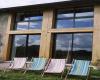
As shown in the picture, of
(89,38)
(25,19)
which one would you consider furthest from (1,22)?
(89,38)

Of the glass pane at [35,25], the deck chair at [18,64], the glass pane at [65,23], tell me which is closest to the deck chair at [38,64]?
the deck chair at [18,64]

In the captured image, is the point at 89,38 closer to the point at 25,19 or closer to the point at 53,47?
the point at 53,47

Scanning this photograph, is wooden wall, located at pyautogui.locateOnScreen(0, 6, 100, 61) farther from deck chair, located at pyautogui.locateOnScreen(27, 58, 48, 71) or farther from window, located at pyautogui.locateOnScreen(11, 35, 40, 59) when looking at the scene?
deck chair, located at pyautogui.locateOnScreen(27, 58, 48, 71)

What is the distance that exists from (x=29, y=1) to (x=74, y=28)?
13.0 ft

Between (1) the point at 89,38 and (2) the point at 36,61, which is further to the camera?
(1) the point at 89,38

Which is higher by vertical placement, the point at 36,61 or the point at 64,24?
the point at 64,24

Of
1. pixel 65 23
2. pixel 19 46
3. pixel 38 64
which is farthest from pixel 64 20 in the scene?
pixel 38 64

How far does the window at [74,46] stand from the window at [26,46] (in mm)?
1396

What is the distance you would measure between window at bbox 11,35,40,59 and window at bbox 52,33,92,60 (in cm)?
140

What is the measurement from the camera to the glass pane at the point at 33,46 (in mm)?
18453

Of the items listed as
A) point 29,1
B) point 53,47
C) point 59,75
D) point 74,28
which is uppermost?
point 29,1

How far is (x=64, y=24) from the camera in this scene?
17.8m


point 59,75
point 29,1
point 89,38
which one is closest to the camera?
point 59,75

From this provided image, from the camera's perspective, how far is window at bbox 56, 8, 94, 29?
55.5ft
